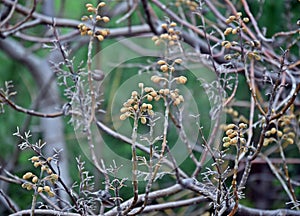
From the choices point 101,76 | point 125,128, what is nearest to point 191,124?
point 125,128

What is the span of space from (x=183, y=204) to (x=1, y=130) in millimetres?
1635

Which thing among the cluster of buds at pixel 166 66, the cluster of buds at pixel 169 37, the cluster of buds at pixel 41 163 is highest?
the cluster of buds at pixel 169 37

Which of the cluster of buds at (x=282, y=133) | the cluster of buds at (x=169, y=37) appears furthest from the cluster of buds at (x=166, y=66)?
the cluster of buds at (x=282, y=133)

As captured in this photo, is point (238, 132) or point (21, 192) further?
point (21, 192)

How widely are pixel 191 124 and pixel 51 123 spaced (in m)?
0.77

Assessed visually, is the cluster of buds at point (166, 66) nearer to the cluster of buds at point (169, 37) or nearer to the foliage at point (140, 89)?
the cluster of buds at point (169, 37)

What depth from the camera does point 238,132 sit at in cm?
69

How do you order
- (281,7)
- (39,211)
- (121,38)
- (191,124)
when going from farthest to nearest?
(281,7), (121,38), (191,124), (39,211)

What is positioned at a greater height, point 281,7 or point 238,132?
point 281,7

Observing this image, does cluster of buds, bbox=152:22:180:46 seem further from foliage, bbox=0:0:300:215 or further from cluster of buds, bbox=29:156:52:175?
cluster of buds, bbox=29:156:52:175

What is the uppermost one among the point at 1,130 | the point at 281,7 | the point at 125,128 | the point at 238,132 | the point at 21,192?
the point at 281,7

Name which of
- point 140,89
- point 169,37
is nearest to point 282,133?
point 169,37

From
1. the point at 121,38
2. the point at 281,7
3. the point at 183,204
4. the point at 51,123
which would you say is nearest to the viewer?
the point at 183,204

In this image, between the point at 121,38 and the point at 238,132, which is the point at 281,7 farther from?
the point at 238,132
